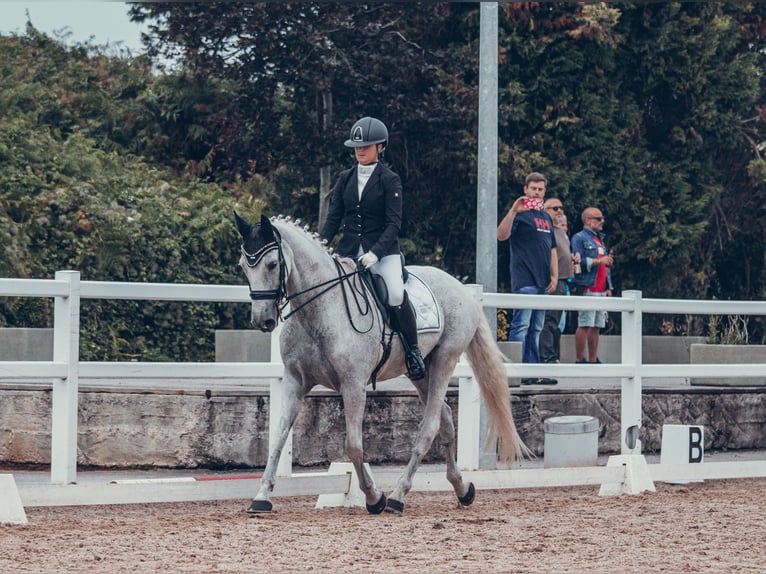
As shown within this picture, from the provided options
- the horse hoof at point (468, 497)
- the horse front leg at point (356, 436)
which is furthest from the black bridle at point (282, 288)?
the horse hoof at point (468, 497)

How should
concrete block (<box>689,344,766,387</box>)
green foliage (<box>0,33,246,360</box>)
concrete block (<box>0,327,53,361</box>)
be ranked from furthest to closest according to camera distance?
green foliage (<box>0,33,246,360</box>), concrete block (<box>689,344,766,387</box>), concrete block (<box>0,327,53,361</box>)

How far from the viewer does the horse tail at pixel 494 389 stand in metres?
10.0

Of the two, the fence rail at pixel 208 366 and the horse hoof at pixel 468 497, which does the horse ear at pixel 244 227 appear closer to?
the fence rail at pixel 208 366

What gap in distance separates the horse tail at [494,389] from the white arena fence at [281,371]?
0.27 meters

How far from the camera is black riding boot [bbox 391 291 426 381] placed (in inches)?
364

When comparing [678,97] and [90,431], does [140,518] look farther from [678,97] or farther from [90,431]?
[678,97]

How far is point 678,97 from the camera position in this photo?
26.1m

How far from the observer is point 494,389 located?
10.0m

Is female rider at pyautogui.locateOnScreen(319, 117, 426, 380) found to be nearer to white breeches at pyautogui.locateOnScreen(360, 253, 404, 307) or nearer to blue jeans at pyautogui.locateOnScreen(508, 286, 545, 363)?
white breeches at pyautogui.locateOnScreen(360, 253, 404, 307)

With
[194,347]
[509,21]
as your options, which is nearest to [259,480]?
[194,347]

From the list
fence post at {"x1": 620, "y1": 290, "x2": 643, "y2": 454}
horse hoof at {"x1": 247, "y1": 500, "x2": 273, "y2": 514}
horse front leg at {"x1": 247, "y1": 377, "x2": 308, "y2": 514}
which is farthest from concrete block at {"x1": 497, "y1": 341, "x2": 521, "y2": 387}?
horse hoof at {"x1": 247, "y1": 500, "x2": 273, "y2": 514}

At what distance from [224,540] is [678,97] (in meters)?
20.5

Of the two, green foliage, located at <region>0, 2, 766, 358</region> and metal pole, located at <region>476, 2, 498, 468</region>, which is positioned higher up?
green foliage, located at <region>0, 2, 766, 358</region>

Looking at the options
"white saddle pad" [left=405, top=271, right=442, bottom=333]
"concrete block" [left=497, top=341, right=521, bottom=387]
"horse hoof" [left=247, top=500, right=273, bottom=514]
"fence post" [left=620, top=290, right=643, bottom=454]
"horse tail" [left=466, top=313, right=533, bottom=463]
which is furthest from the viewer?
"concrete block" [left=497, top=341, right=521, bottom=387]
